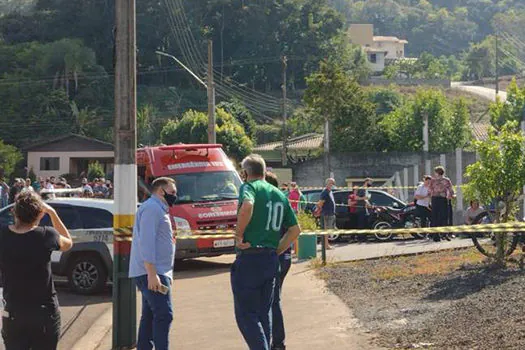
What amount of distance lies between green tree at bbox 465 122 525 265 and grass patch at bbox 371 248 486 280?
887 millimetres

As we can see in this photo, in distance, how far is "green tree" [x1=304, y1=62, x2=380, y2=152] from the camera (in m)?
50.8

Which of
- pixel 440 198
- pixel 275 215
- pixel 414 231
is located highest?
pixel 275 215

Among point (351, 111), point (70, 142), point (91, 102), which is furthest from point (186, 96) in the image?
point (351, 111)

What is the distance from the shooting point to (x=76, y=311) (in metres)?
13.9

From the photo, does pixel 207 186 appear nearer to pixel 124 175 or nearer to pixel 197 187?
pixel 197 187

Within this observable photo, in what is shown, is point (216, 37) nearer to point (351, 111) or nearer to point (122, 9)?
point (351, 111)

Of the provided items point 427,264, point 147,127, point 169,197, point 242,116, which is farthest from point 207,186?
point 147,127

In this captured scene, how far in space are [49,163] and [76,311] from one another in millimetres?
60776

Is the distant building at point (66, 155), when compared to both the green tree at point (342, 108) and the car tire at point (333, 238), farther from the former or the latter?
the car tire at point (333, 238)

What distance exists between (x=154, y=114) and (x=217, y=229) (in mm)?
68539

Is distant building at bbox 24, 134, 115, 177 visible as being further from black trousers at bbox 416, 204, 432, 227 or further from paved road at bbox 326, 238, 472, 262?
paved road at bbox 326, 238, 472, 262

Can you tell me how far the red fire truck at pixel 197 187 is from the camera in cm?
1838

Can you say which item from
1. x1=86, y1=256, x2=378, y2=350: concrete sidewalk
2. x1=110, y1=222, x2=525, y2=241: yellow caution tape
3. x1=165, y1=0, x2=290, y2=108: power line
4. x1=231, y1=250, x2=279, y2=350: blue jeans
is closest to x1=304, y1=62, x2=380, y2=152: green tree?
x1=110, y1=222, x2=525, y2=241: yellow caution tape

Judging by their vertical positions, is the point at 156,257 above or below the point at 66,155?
below
